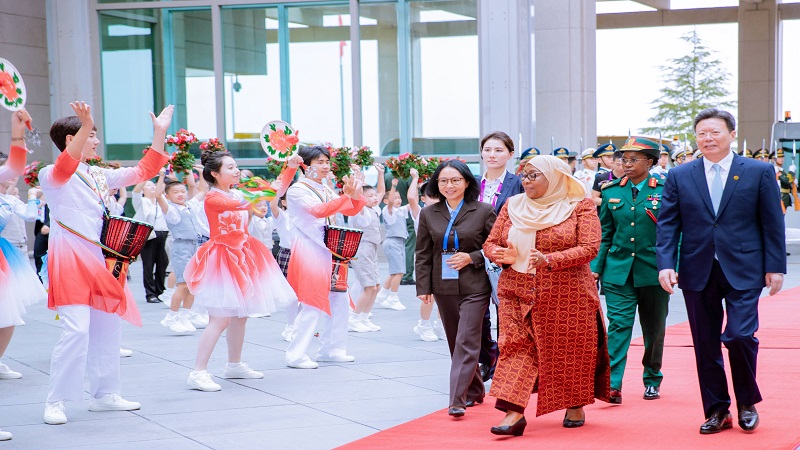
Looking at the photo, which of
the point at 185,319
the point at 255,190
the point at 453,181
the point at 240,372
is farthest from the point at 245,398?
the point at 185,319

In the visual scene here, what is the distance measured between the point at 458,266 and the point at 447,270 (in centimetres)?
18

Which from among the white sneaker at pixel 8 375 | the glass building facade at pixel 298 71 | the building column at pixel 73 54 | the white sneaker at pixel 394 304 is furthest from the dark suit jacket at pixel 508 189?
the building column at pixel 73 54

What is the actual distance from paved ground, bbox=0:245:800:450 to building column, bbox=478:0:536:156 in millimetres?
8727

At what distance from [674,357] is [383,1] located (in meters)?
12.3

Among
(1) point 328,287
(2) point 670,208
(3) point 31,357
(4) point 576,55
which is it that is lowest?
(3) point 31,357

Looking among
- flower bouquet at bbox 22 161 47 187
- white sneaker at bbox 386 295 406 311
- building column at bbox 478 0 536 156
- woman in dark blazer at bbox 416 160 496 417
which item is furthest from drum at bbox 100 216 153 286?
building column at bbox 478 0 536 156

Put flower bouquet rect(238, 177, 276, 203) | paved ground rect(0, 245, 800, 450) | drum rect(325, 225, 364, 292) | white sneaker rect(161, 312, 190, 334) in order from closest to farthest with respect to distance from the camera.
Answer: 1. paved ground rect(0, 245, 800, 450)
2. flower bouquet rect(238, 177, 276, 203)
3. drum rect(325, 225, 364, 292)
4. white sneaker rect(161, 312, 190, 334)

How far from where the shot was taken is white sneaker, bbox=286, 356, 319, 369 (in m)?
7.92

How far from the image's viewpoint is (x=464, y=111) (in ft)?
61.6

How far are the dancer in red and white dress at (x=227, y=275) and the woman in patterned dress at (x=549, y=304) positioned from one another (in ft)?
6.91

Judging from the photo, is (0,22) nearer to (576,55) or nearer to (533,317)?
(576,55)

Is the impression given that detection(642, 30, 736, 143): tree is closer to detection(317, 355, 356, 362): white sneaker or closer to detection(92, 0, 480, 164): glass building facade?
detection(92, 0, 480, 164): glass building facade

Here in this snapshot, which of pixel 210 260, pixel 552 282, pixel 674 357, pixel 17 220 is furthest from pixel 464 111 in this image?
pixel 552 282

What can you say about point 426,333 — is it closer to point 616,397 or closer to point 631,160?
point 616,397
